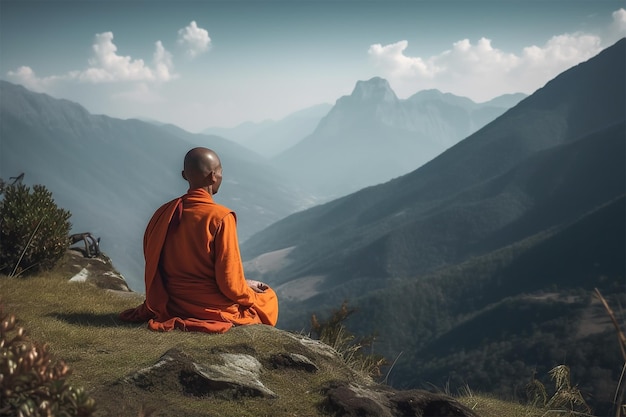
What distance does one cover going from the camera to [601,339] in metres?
96.2

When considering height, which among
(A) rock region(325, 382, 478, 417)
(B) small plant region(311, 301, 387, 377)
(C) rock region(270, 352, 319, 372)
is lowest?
(B) small plant region(311, 301, 387, 377)

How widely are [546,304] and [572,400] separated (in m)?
132

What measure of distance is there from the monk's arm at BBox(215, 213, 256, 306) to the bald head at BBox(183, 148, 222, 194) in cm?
66

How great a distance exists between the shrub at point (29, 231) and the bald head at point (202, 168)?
3120mm

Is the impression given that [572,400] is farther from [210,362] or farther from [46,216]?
[46,216]

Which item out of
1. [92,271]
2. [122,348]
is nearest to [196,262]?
[122,348]

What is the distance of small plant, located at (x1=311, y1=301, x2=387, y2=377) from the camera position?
25.4 ft

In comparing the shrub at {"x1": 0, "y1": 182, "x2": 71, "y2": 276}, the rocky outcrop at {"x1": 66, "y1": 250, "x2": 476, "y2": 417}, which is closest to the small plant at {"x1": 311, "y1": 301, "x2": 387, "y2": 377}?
the rocky outcrop at {"x1": 66, "y1": 250, "x2": 476, "y2": 417}

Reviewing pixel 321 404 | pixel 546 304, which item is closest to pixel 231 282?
pixel 321 404

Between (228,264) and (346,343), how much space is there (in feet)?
9.88

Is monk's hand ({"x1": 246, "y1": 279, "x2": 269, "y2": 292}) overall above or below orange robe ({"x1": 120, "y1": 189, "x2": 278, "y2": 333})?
below

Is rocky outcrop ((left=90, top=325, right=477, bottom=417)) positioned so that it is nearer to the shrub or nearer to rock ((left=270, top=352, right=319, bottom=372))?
rock ((left=270, top=352, right=319, bottom=372))

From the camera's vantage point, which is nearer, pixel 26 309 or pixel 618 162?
pixel 26 309

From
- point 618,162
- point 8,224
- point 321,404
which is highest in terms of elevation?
point 8,224
